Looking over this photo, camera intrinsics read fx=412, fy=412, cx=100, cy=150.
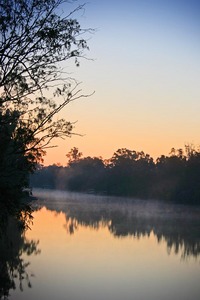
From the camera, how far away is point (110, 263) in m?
14.2

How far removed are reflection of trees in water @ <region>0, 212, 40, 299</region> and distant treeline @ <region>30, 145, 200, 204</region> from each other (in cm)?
3629

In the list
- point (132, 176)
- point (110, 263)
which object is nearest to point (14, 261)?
point (110, 263)

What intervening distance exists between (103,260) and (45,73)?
9.71m

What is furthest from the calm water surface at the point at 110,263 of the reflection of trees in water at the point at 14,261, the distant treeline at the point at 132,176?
the distant treeline at the point at 132,176

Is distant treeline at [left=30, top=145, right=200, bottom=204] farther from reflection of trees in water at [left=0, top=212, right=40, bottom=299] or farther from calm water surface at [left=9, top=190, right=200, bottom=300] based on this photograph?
reflection of trees in water at [left=0, top=212, right=40, bottom=299]

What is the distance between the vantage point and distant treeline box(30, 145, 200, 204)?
175 feet

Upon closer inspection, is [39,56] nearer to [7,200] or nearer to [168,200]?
[7,200]

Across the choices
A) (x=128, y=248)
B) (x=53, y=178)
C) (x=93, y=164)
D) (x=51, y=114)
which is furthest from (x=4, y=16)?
(x=53, y=178)

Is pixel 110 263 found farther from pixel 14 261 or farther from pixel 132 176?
pixel 132 176

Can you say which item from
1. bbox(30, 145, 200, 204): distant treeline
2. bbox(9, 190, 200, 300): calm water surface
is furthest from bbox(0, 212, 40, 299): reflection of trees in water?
bbox(30, 145, 200, 204): distant treeline

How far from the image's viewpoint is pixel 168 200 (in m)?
56.9

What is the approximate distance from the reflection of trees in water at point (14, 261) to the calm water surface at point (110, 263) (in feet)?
0.38

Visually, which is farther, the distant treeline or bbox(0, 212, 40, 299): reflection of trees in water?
the distant treeline

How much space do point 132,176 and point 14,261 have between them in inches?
2265
